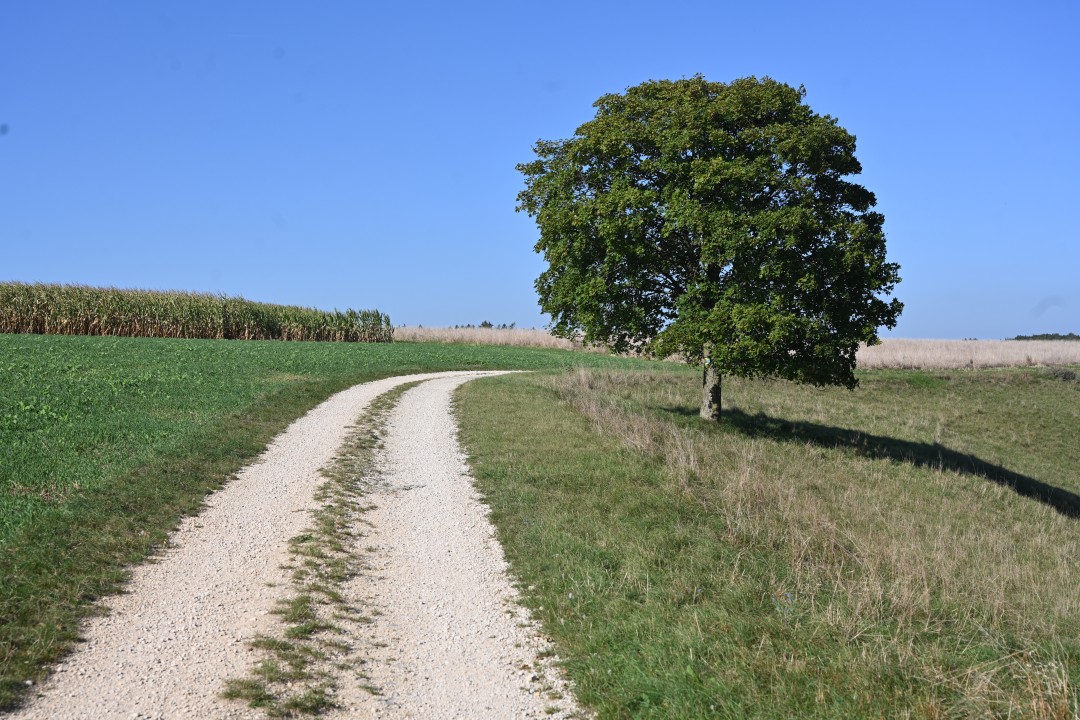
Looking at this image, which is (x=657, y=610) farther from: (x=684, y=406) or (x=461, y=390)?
(x=684, y=406)

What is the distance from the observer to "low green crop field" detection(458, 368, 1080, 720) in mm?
6273

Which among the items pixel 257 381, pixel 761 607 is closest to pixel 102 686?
pixel 761 607

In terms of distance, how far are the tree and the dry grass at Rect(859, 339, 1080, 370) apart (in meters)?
31.5

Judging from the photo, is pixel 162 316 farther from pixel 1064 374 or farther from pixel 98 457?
pixel 1064 374

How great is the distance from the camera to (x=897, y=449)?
27797 millimetres

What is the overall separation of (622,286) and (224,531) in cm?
1604

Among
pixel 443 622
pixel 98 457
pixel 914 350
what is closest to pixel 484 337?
pixel 914 350

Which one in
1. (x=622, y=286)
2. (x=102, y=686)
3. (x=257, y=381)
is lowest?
(x=102, y=686)

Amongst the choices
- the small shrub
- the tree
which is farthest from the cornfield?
the small shrub

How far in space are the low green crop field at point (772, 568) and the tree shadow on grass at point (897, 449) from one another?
22cm

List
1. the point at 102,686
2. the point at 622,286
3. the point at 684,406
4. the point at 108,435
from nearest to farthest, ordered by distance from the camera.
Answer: the point at 102,686 → the point at 108,435 → the point at 622,286 → the point at 684,406

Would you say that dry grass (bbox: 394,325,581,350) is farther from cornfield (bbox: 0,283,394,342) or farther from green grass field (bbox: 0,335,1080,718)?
green grass field (bbox: 0,335,1080,718)

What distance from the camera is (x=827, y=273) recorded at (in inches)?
851

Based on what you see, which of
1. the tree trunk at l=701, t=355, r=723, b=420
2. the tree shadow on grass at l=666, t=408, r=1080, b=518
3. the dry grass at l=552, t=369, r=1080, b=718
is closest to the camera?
the dry grass at l=552, t=369, r=1080, b=718
